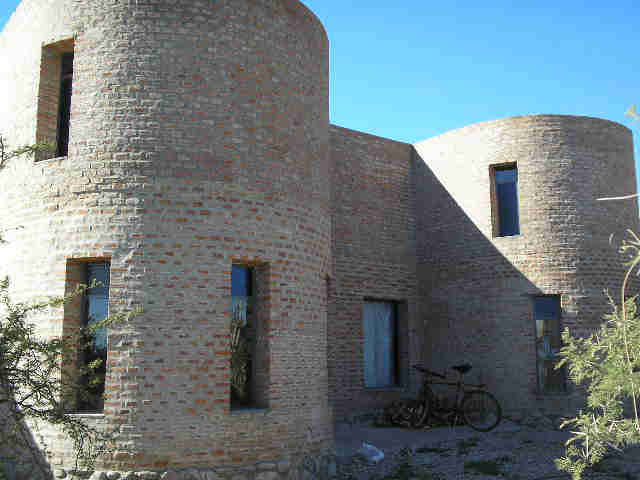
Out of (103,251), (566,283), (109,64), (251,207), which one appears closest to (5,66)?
(109,64)

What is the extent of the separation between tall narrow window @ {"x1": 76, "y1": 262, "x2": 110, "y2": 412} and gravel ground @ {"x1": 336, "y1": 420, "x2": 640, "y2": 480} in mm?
3456

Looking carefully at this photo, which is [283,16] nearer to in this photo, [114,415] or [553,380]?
[114,415]

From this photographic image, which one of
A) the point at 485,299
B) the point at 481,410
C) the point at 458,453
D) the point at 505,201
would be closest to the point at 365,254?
the point at 485,299

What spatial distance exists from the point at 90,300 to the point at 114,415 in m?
1.55

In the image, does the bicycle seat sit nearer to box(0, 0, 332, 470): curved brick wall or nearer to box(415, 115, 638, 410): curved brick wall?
box(415, 115, 638, 410): curved brick wall

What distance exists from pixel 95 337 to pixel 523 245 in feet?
29.0

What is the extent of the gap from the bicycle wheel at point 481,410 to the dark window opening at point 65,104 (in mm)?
8488

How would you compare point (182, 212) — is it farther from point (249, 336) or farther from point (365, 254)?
point (365, 254)

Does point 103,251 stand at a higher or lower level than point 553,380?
higher

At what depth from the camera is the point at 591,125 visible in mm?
14578

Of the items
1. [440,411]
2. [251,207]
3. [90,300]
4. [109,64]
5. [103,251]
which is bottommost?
[440,411]

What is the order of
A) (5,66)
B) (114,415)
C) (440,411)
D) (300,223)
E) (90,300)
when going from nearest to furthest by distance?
(114,415)
(90,300)
(300,223)
(5,66)
(440,411)

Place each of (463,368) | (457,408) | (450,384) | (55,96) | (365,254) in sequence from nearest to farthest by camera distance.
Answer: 1. (55,96)
2. (463,368)
3. (457,408)
4. (450,384)
5. (365,254)

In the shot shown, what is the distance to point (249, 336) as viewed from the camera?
930cm
